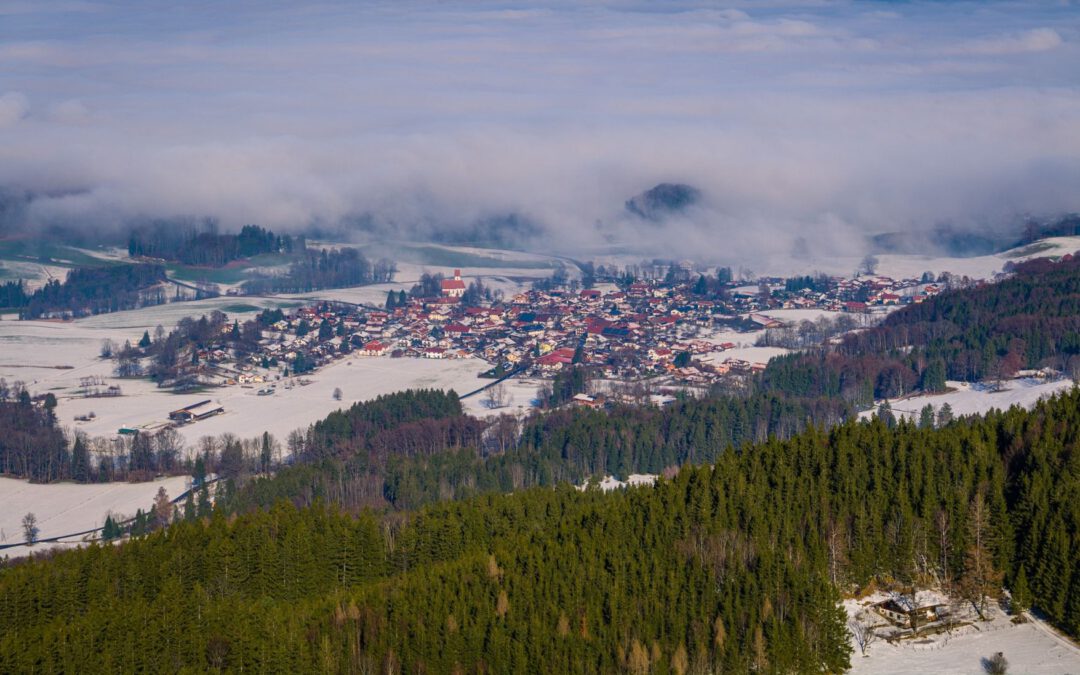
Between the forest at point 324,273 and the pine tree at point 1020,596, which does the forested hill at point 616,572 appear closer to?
the pine tree at point 1020,596

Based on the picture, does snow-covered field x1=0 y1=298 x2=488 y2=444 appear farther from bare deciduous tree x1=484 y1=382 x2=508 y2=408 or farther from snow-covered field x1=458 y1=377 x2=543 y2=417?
bare deciduous tree x1=484 y1=382 x2=508 y2=408

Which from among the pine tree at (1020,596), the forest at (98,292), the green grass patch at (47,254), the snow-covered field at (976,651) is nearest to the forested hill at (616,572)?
the pine tree at (1020,596)

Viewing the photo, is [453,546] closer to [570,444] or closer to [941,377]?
[570,444]

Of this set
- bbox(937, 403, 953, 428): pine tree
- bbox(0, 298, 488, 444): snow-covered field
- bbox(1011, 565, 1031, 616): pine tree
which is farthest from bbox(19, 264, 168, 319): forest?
bbox(1011, 565, 1031, 616): pine tree

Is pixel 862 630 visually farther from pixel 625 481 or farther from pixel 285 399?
pixel 285 399

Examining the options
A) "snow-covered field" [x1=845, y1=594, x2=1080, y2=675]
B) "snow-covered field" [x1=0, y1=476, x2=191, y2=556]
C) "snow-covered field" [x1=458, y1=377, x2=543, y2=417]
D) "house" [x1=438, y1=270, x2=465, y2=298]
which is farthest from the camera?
"house" [x1=438, y1=270, x2=465, y2=298]
